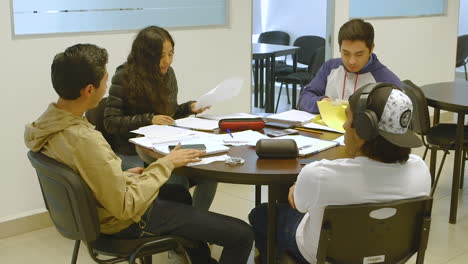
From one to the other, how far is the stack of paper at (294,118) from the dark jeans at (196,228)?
750 millimetres

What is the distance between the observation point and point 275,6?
328 inches

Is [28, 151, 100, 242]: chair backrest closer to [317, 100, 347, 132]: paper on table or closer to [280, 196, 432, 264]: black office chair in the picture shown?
[280, 196, 432, 264]: black office chair

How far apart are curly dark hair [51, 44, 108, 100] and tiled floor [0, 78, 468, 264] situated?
137cm

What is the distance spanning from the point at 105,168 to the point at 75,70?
0.34m

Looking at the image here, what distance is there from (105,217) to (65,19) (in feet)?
6.06

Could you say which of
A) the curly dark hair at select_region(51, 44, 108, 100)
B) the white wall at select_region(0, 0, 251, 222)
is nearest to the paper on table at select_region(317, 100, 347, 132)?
the curly dark hair at select_region(51, 44, 108, 100)

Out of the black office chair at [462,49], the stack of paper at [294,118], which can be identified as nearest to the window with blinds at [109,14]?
the stack of paper at [294,118]

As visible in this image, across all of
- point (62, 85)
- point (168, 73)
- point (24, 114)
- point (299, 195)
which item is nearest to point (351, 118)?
point (299, 195)

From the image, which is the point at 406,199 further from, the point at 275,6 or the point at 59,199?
the point at 275,6

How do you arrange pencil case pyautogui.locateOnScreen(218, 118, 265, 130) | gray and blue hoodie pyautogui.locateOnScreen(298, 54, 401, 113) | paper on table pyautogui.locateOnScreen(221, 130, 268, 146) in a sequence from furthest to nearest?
gray and blue hoodie pyautogui.locateOnScreen(298, 54, 401, 113)
pencil case pyautogui.locateOnScreen(218, 118, 265, 130)
paper on table pyautogui.locateOnScreen(221, 130, 268, 146)

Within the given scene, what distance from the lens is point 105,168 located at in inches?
77.2

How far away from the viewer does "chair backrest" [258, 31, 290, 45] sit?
7.49 m

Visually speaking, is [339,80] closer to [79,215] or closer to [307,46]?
[79,215]

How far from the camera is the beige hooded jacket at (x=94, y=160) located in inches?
77.2
